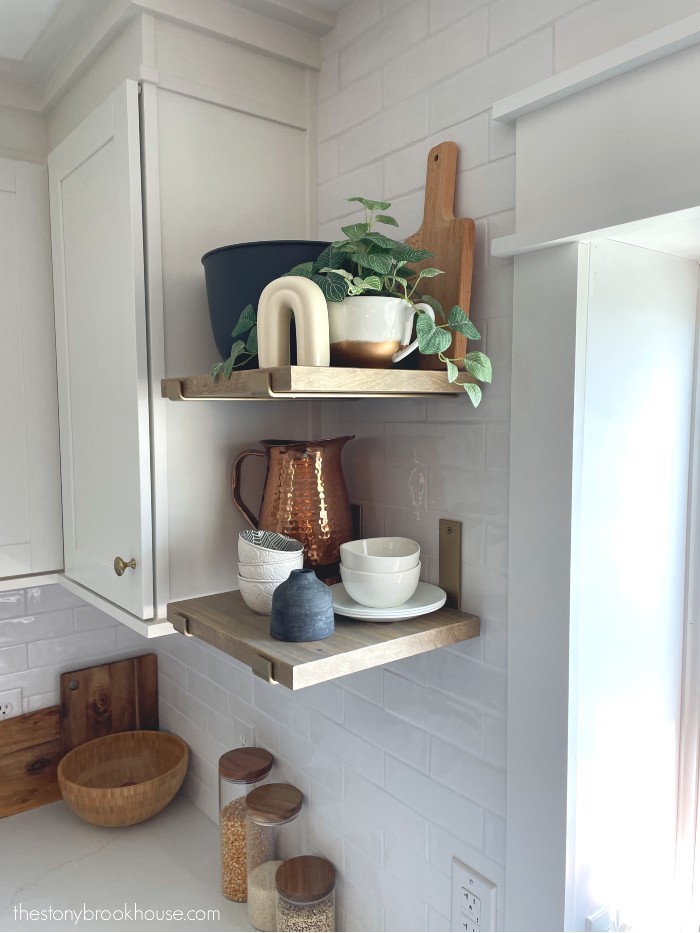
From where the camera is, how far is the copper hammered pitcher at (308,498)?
1.06m

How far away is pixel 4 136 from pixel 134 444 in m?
0.85

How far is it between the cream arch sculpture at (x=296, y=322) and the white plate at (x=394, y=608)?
0.34 metres

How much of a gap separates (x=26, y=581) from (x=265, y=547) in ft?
2.12

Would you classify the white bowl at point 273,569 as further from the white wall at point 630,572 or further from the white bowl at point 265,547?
the white wall at point 630,572

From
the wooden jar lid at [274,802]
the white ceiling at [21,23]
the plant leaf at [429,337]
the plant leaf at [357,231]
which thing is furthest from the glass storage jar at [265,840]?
the white ceiling at [21,23]

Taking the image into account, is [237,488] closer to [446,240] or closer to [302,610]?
[302,610]

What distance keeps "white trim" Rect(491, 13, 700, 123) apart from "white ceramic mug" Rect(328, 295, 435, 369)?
27cm

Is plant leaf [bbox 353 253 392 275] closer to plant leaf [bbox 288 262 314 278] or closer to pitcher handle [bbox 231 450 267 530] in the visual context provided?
plant leaf [bbox 288 262 314 278]

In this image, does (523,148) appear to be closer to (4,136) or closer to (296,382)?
(296,382)

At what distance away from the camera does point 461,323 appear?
86cm

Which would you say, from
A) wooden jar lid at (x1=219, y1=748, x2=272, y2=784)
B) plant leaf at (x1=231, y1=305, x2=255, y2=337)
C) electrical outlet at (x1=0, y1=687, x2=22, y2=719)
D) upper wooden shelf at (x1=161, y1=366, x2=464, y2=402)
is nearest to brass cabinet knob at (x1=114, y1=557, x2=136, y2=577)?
upper wooden shelf at (x1=161, y1=366, x2=464, y2=402)

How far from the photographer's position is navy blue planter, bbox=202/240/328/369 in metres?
0.97

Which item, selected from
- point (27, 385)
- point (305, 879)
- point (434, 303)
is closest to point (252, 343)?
point (434, 303)

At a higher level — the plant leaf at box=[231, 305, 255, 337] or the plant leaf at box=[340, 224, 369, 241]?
the plant leaf at box=[340, 224, 369, 241]
